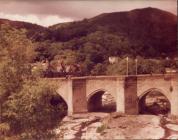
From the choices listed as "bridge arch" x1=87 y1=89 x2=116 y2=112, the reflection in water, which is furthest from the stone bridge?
the reflection in water

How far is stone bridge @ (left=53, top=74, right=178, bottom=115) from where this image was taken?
58.4 feet

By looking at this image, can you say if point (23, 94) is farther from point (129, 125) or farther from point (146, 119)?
point (146, 119)

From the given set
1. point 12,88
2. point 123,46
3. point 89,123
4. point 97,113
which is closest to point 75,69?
point 123,46

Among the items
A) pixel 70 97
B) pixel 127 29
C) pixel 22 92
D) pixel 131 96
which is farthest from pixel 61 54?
pixel 22 92

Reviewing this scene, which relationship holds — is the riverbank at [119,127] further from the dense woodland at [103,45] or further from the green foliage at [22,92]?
the dense woodland at [103,45]

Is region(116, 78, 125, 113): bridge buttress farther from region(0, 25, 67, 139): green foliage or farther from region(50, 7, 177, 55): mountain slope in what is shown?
region(0, 25, 67, 139): green foliage

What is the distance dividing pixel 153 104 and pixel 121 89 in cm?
454

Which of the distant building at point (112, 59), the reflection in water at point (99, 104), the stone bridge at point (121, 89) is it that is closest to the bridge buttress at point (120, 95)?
the stone bridge at point (121, 89)

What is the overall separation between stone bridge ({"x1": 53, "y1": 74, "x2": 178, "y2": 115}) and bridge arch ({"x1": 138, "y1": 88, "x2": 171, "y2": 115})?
0.16 metres

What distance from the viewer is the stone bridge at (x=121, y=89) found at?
1781 cm

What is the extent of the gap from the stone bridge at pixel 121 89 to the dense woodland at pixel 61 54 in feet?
3.92

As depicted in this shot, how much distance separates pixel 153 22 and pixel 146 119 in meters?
8.96

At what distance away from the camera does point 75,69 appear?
99.5ft

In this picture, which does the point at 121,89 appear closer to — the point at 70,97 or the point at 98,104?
the point at 70,97
